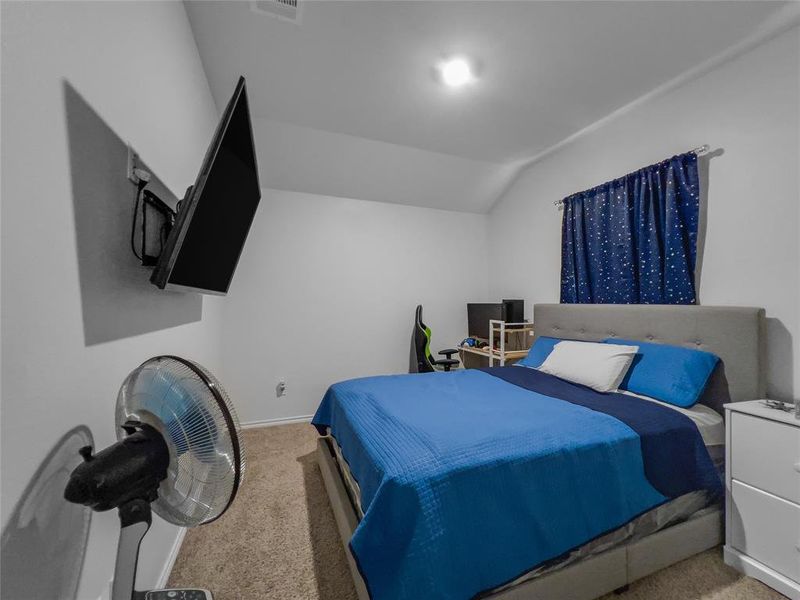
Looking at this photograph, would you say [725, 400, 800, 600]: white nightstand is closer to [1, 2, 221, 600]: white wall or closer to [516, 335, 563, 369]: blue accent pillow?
[516, 335, 563, 369]: blue accent pillow

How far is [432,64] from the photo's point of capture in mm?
2000

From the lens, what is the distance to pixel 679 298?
215 centimetres

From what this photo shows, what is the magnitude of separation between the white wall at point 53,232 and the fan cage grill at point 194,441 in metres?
0.19

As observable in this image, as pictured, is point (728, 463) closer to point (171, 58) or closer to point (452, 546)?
point (452, 546)

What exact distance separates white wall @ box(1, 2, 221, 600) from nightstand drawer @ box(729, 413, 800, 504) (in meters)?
2.45

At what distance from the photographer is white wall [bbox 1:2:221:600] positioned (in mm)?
584

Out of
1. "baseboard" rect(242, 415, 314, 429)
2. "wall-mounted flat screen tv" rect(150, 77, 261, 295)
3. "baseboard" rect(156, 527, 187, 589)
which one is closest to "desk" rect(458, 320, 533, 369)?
"baseboard" rect(242, 415, 314, 429)

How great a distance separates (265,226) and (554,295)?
304 centimetres

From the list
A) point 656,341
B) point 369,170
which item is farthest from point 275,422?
point 656,341

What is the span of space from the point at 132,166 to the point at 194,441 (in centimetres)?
98

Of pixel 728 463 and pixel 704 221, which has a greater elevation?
pixel 704 221

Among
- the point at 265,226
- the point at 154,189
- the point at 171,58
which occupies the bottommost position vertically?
the point at 154,189

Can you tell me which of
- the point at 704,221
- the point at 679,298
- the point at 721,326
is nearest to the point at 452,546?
the point at 721,326

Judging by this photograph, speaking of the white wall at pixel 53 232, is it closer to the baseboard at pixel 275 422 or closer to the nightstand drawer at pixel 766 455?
the baseboard at pixel 275 422
